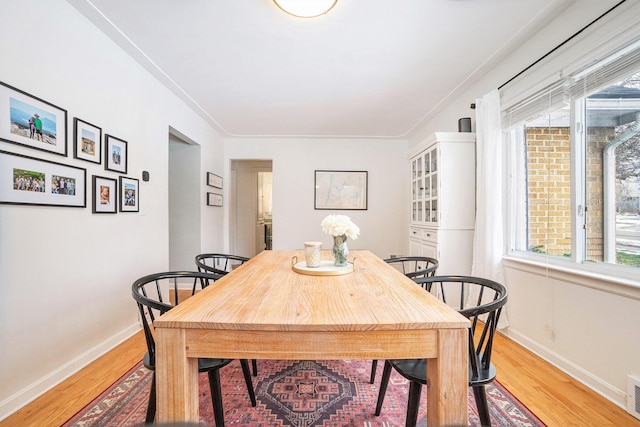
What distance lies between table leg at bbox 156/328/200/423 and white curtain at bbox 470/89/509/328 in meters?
2.44

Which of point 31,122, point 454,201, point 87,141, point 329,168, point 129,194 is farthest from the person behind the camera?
point 329,168

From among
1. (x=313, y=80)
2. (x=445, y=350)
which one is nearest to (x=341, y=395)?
(x=445, y=350)

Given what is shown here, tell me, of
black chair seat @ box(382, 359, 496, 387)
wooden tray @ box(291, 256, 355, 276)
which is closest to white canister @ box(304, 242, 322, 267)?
wooden tray @ box(291, 256, 355, 276)

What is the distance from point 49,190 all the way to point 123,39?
1321 mm

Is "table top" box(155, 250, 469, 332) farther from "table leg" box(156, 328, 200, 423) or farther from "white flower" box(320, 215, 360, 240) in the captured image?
"white flower" box(320, 215, 360, 240)

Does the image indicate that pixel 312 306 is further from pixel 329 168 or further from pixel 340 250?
pixel 329 168

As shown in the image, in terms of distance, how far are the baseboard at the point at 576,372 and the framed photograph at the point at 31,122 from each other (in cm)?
352

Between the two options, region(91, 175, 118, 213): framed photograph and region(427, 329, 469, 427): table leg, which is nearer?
region(427, 329, 469, 427): table leg

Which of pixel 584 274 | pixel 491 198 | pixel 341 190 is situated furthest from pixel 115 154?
pixel 584 274

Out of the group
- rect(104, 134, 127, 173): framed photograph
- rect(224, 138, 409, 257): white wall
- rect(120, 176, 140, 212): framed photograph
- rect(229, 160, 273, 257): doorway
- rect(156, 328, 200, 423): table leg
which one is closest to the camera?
rect(156, 328, 200, 423): table leg

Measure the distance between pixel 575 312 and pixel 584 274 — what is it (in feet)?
0.89

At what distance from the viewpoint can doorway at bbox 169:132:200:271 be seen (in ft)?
12.9

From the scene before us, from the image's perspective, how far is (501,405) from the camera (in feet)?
4.97

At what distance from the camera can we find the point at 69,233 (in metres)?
1.82
